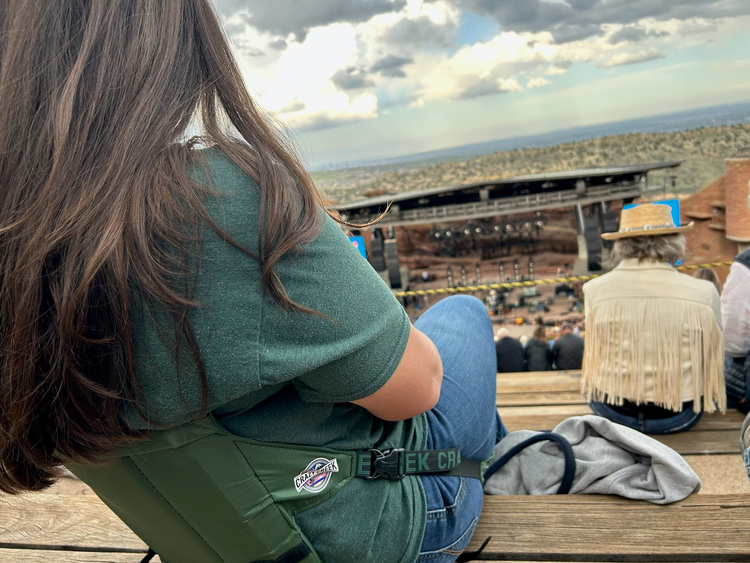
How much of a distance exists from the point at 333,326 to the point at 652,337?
1430mm

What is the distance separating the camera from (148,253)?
42 centimetres

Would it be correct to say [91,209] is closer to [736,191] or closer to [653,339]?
[653,339]

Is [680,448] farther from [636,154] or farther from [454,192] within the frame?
[636,154]

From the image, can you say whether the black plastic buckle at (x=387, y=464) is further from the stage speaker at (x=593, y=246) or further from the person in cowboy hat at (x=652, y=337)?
the stage speaker at (x=593, y=246)

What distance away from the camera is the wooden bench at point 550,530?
29.0 inches

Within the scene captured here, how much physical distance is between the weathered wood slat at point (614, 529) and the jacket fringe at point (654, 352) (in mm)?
780

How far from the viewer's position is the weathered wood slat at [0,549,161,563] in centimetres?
85

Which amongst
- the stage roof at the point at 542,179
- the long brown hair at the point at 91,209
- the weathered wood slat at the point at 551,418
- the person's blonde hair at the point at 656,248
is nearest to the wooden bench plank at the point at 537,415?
the weathered wood slat at the point at 551,418

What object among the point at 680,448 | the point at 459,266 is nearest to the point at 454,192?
the point at 459,266

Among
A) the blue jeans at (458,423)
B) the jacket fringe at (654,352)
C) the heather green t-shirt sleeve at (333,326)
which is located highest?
the heather green t-shirt sleeve at (333,326)

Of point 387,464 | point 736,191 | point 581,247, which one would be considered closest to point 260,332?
point 387,464

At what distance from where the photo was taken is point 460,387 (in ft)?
2.69

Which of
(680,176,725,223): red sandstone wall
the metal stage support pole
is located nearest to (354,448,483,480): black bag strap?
(680,176,725,223): red sandstone wall

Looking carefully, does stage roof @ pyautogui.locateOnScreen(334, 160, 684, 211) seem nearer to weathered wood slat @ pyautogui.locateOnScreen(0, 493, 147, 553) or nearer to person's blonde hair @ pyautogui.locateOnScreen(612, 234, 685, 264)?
person's blonde hair @ pyautogui.locateOnScreen(612, 234, 685, 264)
